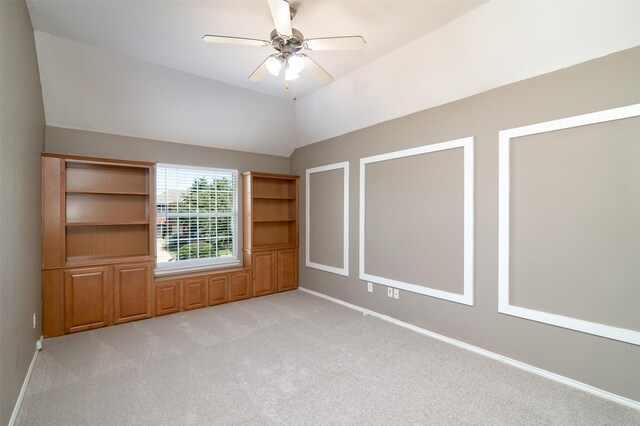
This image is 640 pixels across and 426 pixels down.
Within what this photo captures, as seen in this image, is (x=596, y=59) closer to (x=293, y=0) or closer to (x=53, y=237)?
(x=293, y=0)

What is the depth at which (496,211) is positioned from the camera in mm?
2941

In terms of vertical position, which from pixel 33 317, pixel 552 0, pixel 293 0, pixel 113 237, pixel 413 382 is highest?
pixel 293 0

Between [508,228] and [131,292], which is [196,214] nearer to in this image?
[131,292]

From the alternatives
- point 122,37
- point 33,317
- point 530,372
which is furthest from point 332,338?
point 122,37

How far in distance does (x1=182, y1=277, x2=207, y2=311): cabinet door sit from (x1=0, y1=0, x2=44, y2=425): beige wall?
1575 mm

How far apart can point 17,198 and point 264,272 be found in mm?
3384

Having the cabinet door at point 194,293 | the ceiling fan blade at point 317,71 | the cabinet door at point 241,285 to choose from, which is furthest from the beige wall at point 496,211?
the cabinet door at point 194,293

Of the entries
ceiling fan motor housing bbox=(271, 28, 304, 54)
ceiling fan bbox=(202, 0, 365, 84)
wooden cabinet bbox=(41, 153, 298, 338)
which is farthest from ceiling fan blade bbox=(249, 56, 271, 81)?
wooden cabinet bbox=(41, 153, 298, 338)

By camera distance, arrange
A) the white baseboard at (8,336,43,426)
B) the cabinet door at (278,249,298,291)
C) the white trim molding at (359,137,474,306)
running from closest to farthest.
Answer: the white baseboard at (8,336,43,426) < the white trim molding at (359,137,474,306) < the cabinet door at (278,249,298,291)

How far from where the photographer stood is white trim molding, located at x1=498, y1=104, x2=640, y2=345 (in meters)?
2.25

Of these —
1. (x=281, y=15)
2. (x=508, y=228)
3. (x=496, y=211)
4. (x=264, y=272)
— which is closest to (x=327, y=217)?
(x=264, y=272)

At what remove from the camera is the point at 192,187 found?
4.75 meters

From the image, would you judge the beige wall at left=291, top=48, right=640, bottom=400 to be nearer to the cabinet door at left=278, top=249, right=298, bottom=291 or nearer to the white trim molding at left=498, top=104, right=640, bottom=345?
the white trim molding at left=498, top=104, right=640, bottom=345

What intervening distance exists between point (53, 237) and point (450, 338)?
4.63 metres
